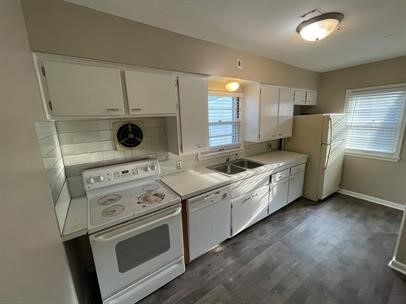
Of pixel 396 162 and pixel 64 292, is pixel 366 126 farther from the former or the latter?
pixel 64 292

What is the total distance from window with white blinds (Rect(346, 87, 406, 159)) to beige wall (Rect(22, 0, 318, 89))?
2.57 m

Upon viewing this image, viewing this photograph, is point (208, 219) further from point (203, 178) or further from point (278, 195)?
point (278, 195)

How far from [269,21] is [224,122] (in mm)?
1368

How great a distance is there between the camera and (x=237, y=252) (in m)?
2.10

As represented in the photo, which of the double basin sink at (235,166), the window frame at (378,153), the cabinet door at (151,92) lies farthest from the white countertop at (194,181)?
the window frame at (378,153)

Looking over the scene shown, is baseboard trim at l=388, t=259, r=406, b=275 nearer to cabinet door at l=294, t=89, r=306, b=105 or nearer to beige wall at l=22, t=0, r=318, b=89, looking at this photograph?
cabinet door at l=294, t=89, r=306, b=105

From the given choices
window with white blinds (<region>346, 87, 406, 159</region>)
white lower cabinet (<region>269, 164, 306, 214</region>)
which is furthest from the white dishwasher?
window with white blinds (<region>346, 87, 406, 159</region>)

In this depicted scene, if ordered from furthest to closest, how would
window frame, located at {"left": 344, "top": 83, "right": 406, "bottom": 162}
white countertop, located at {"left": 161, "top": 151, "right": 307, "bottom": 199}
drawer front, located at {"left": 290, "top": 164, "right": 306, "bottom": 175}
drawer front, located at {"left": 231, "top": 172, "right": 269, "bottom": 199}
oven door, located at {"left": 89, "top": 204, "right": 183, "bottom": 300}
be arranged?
drawer front, located at {"left": 290, "top": 164, "right": 306, "bottom": 175} < window frame, located at {"left": 344, "top": 83, "right": 406, "bottom": 162} < drawer front, located at {"left": 231, "top": 172, "right": 269, "bottom": 199} < white countertop, located at {"left": 161, "top": 151, "right": 307, "bottom": 199} < oven door, located at {"left": 89, "top": 204, "right": 183, "bottom": 300}

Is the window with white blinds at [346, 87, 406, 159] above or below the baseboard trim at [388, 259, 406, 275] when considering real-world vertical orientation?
above

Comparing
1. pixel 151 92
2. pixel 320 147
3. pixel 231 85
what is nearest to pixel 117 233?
pixel 151 92

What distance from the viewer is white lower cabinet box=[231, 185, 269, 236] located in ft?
7.21

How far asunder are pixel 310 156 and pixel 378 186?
135 cm

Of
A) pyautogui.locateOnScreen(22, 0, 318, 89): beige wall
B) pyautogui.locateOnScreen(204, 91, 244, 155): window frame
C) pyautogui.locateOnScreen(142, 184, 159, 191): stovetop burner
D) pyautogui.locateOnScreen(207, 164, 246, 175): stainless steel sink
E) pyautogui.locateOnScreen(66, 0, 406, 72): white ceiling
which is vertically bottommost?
pyautogui.locateOnScreen(207, 164, 246, 175): stainless steel sink

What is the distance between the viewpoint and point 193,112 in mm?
1959
